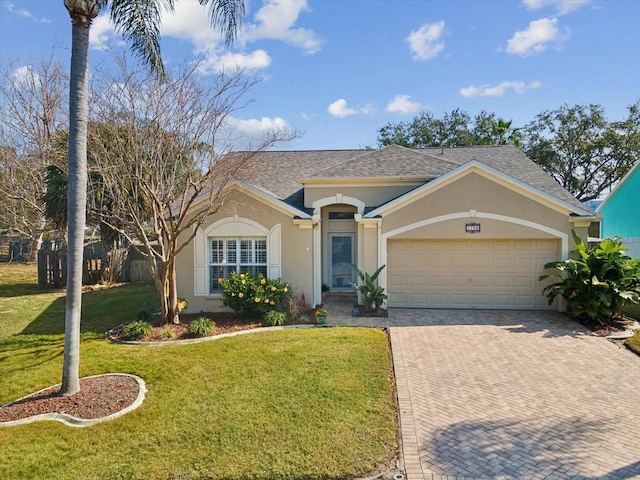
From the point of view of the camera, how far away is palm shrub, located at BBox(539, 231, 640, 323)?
36.0 feet

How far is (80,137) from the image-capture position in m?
6.95

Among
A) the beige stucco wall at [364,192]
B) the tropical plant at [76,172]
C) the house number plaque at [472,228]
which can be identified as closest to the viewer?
the tropical plant at [76,172]

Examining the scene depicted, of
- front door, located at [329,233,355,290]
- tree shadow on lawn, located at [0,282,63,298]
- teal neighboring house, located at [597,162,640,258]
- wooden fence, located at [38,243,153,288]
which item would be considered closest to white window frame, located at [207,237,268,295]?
front door, located at [329,233,355,290]

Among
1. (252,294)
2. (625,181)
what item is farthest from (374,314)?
(625,181)

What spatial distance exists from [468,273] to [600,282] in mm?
3627

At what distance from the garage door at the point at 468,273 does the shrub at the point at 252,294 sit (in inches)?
155

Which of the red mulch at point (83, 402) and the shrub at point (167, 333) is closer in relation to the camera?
the red mulch at point (83, 402)

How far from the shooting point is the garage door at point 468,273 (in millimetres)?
13062

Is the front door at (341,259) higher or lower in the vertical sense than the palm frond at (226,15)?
lower

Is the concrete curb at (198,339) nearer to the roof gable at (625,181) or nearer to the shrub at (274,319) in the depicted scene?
the shrub at (274,319)

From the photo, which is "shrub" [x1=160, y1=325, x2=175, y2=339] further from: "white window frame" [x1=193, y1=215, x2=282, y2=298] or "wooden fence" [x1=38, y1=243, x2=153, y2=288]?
"wooden fence" [x1=38, y1=243, x2=153, y2=288]

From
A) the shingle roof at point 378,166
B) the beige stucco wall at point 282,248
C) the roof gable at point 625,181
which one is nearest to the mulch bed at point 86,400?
the beige stucco wall at point 282,248

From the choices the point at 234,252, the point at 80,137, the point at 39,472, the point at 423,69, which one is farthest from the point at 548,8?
the point at 39,472

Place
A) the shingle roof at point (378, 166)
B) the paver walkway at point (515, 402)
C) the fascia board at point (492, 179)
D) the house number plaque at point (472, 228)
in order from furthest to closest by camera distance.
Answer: the shingle roof at point (378, 166) < the house number plaque at point (472, 228) < the fascia board at point (492, 179) < the paver walkway at point (515, 402)
